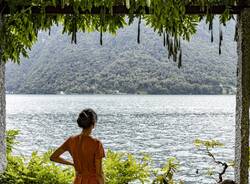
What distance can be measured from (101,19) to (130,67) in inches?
4763

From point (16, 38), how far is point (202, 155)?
134 ft

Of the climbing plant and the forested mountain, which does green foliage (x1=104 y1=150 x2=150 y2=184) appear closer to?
the climbing plant

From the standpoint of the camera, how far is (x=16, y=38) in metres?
5.22

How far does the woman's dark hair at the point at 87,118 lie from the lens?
360 centimetres

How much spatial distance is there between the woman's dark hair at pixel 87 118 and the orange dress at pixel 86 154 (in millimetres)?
115

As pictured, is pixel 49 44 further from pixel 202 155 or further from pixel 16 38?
pixel 16 38

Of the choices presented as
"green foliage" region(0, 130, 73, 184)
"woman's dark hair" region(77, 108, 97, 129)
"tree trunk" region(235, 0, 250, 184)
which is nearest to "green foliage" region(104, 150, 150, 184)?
"green foliage" region(0, 130, 73, 184)

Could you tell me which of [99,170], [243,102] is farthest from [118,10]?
[99,170]

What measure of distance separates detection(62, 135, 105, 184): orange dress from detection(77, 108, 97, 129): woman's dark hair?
0.12m

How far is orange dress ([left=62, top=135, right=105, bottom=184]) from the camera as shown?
145 inches

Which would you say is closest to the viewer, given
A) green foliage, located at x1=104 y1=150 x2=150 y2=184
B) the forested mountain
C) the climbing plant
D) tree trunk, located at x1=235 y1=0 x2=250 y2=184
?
the climbing plant

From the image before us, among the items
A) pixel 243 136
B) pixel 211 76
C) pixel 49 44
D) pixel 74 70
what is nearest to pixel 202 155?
pixel 243 136

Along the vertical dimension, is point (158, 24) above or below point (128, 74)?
above

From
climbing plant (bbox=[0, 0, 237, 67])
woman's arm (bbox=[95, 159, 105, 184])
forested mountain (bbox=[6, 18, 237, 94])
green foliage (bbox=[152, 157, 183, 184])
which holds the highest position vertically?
climbing plant (bbox=[0, 0, 237, 67])
